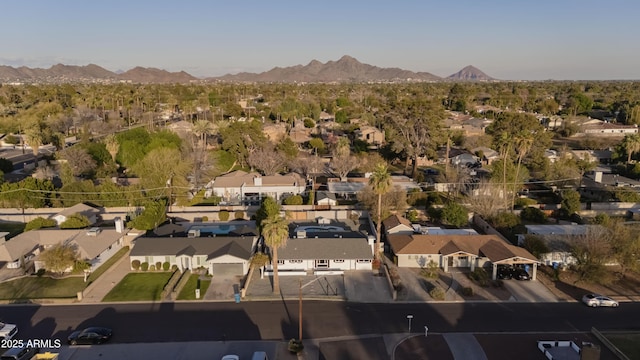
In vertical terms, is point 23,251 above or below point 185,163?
below

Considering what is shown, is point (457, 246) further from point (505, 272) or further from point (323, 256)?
point (323, 256)

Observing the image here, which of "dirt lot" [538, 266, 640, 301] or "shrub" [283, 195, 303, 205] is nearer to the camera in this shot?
"dirt lot" [538, 266, 640, 301]

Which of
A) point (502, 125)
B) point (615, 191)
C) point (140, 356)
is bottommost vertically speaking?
point (140, 356)

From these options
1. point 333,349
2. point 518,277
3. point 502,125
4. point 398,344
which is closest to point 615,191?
point 502,125

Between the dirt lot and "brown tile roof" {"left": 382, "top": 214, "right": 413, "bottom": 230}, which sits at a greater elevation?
"brown tile roof" {"left": 382, "top": 214, "right": 413, "bottom": 230}

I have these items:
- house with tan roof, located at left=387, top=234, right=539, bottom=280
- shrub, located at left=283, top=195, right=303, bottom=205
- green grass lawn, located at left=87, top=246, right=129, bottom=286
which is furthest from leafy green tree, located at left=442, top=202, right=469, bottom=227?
green grass lawn, located at left=87, top=246, right=129, bottom=286

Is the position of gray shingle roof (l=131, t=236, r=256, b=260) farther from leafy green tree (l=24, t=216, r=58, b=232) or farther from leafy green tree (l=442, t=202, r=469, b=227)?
leafy green tree (l=442, t=202, r=469, b=227)

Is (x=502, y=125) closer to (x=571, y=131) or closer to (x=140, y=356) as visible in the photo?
(x=571, y=131)
